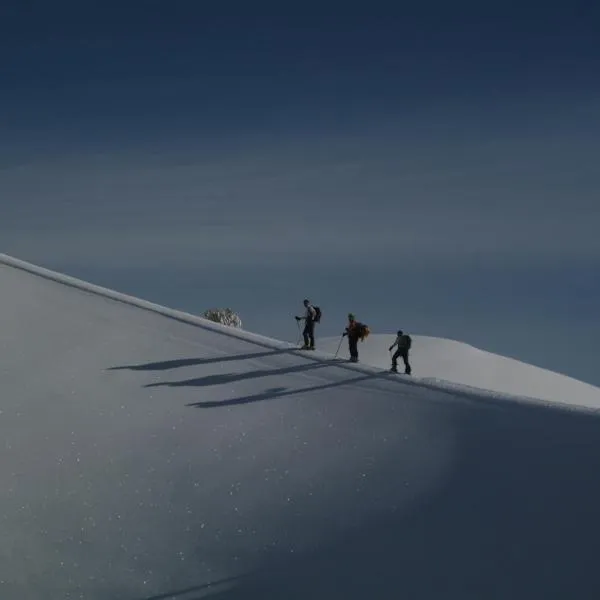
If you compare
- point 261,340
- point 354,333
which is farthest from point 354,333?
point 261,340

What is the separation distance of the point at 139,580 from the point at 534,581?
7.12 metres

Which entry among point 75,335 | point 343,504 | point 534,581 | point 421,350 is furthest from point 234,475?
A: point 421,350

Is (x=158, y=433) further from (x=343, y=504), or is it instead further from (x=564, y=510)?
(x=564, y=510)

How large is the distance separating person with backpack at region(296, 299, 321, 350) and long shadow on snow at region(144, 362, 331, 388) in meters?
1.95

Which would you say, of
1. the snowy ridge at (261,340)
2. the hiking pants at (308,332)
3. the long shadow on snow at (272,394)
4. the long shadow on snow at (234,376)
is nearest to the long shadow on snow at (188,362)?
the hiking pants at (308,332)

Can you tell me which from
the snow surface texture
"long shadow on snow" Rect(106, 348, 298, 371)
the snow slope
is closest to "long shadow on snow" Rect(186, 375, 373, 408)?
the snow surface texture

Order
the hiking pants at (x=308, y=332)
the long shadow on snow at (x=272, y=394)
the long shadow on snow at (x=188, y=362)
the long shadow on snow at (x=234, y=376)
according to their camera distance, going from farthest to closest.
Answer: the hiking pants at (x=308, y=332), the long shadow on snow at (x=188, y=362), the long shadow on snow at (x=234, y=376), the long shadow on snow at (x=272, y=394)

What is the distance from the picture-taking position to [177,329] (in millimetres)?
28047

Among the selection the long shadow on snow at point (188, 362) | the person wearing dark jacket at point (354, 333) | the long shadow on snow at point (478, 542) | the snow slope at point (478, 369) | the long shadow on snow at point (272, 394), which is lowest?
the long shadow on snow at point (478, 542)

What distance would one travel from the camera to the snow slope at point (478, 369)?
55.0 metres

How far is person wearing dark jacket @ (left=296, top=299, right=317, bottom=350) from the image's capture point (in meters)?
26.3

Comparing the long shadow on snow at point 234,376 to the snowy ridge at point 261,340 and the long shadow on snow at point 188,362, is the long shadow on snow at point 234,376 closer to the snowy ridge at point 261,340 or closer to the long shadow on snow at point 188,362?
the snowy ridge at point 261,340

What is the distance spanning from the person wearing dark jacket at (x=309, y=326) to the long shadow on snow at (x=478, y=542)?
9289 millimetres

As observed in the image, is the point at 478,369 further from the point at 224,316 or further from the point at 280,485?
the point at 280,485
